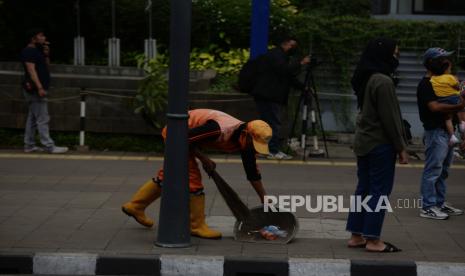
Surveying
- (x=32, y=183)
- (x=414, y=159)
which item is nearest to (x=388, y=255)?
(x=32, y=183)

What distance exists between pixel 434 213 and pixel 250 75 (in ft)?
15.6

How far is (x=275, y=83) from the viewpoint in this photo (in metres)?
13.4

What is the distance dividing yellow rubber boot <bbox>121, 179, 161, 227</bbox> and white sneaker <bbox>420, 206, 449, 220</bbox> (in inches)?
109

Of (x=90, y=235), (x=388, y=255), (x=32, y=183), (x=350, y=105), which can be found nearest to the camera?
(x=388, y=255)

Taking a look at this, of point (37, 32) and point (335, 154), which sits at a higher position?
point (37, 32)

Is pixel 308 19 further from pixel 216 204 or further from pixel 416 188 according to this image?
pixel 216 204

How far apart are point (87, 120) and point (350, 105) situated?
438 centimetres

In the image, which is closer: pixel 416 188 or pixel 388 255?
pixel 388 255

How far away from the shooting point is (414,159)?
543 inches

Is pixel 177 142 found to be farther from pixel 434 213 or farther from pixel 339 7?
pixel 339 7

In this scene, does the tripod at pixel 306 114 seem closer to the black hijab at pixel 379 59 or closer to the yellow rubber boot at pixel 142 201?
the yellow rubber boot at pixel 142 201

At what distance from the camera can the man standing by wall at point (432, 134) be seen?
9266mm

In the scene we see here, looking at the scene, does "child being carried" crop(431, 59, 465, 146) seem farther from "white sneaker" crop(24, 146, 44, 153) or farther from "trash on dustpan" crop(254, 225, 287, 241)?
"white sneaker" crop(24, 146, 44, 153)

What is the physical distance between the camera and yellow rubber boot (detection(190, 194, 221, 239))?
8.39m
